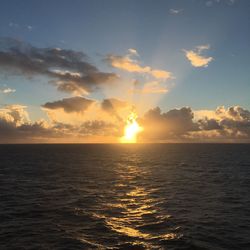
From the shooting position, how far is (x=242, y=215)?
37375 millimetres

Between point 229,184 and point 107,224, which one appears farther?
point 229,184

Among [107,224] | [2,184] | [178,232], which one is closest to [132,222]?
[107,224]

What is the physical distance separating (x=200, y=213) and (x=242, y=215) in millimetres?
4839

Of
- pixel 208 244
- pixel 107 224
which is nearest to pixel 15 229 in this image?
pixel 107 224

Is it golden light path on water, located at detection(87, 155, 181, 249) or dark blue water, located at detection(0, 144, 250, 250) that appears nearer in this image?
dark blue water, located at detection(0, 144, 250, 250)

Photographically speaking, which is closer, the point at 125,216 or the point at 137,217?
the point at 137,217

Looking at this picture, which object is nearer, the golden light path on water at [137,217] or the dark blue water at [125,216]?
the dark blue water at [125,216]

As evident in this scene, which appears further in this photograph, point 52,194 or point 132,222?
point 52,194

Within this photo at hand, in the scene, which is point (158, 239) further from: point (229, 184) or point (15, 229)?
point (229, 184)

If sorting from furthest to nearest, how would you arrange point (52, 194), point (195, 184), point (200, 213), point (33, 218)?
point (195, 184) < point (52, 194) < point (200, 213) < point (33, 218)

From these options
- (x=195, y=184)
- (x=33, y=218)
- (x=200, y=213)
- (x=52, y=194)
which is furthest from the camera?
(x=195, y=184)

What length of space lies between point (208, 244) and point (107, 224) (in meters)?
10.7

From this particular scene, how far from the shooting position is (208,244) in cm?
2748

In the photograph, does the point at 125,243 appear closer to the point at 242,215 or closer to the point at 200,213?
the point at 200,213
